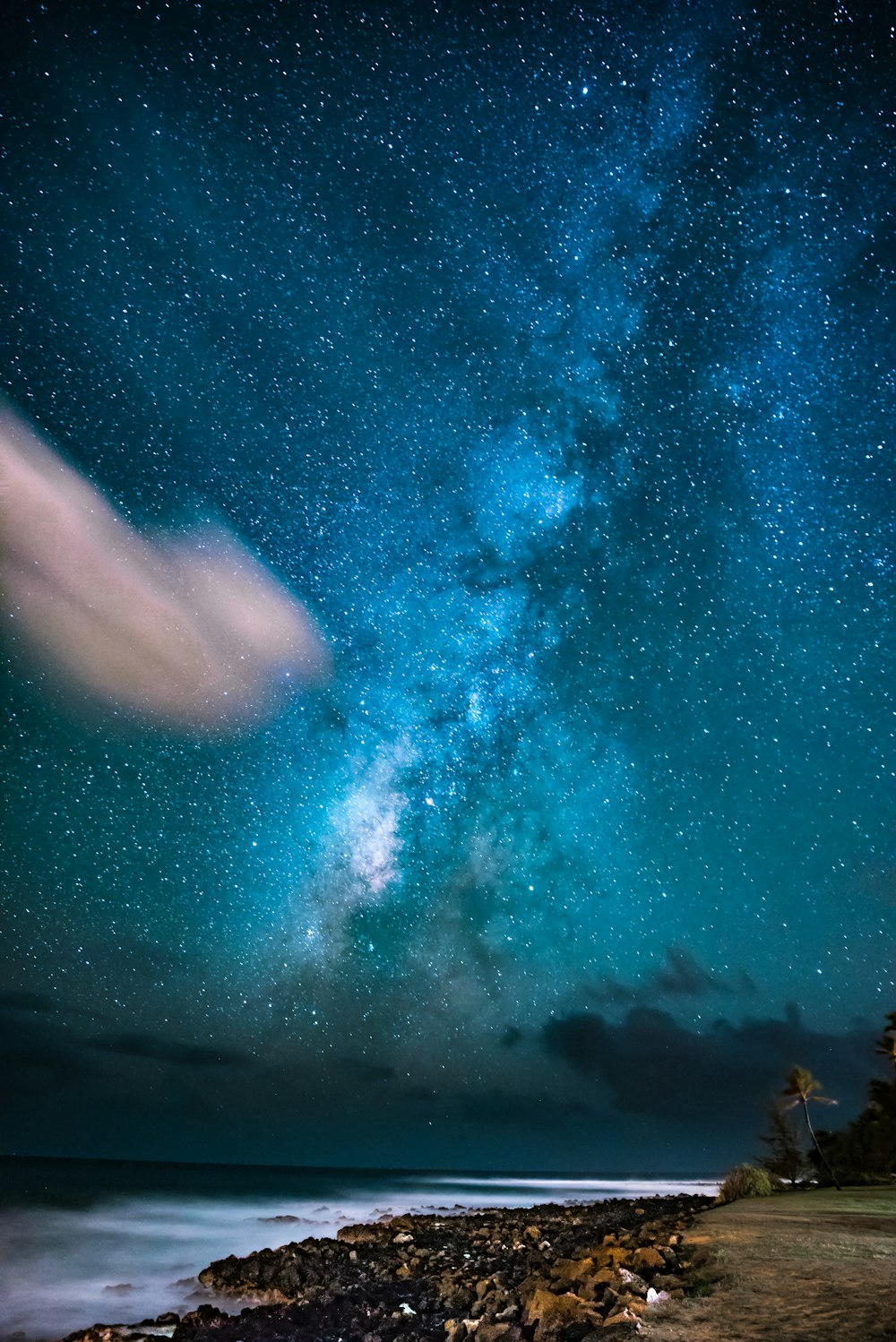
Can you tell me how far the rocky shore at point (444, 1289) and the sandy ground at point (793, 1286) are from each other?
50 centimetres

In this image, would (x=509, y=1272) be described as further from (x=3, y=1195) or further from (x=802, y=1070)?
(x=3, y=1195)

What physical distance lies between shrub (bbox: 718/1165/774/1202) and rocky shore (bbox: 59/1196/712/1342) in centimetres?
977

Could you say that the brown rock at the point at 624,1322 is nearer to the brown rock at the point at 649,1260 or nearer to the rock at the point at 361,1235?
the brown rock at the point at 649,1260

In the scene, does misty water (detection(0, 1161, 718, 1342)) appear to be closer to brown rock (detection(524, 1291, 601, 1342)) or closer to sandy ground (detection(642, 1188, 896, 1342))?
brown rock (detection(524, 1291, 601, 1342))

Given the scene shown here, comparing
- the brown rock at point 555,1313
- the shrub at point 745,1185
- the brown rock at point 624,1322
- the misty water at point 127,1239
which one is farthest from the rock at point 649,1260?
the shrub at point 745,1185

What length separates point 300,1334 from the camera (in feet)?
37.0

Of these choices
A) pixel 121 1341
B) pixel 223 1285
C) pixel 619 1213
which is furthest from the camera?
pixel 619 1213

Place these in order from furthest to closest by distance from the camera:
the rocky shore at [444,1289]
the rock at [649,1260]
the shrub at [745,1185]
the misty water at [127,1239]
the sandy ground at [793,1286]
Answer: the shrub at [745,1185] → the misty water at [127,1239] → the rock at [649,1260] → the rocky shore at [444,1289] → the sandy ground at [793,1286]

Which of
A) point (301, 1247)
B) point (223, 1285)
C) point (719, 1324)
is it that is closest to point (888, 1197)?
point (301, 1247)

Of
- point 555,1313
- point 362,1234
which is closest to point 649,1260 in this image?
point 555,1313

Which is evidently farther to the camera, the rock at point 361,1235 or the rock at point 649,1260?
the rock at point 361,1235

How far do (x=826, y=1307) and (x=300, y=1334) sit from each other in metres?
8.17

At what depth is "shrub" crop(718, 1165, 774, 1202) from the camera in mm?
26859

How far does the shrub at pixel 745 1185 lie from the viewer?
2686 cm
